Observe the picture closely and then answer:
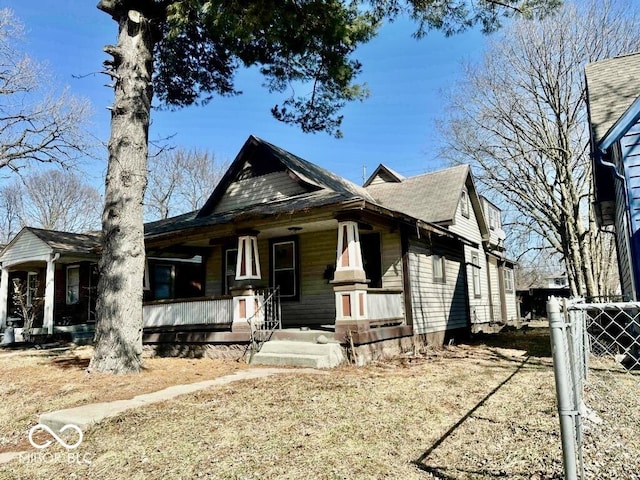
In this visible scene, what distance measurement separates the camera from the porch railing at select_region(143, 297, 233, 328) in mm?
10253

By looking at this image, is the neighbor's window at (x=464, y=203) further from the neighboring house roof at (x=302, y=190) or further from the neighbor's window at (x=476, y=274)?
the neighbor's window at (x=476, y=274)

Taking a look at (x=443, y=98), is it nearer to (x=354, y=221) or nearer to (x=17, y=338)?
(x=354, y=221)

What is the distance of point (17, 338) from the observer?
16.1 meters

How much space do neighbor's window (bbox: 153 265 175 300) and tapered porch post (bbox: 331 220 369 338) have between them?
9680 mm

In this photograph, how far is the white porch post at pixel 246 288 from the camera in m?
9.79

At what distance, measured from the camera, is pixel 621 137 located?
23.9 feet

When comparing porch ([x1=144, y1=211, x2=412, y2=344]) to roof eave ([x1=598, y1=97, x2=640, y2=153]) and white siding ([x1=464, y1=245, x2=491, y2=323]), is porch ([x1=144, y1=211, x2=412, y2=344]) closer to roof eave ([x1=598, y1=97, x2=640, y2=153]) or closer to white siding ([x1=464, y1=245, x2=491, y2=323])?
roof eave ([x1=598, y1=97, x2=640, y2=153])

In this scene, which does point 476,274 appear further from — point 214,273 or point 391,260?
point 214,273

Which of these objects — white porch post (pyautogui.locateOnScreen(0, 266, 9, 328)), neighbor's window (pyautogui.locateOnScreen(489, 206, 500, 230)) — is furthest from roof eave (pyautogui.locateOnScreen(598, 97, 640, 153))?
white porch post (pyautogui.locateOnScreen(0, 266, 9, 328))

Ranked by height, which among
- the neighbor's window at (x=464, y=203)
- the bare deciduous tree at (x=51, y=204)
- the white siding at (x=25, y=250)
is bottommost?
the white siding at (x=25, y=250)

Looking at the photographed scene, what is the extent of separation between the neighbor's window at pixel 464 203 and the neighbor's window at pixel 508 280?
681 cm

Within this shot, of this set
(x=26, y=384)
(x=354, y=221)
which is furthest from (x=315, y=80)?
(x=26, y=384)

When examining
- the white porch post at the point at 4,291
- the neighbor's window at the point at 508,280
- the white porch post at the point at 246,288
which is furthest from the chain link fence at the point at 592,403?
the white porch post at the point at 4,291

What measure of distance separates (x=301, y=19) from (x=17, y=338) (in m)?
15.1
